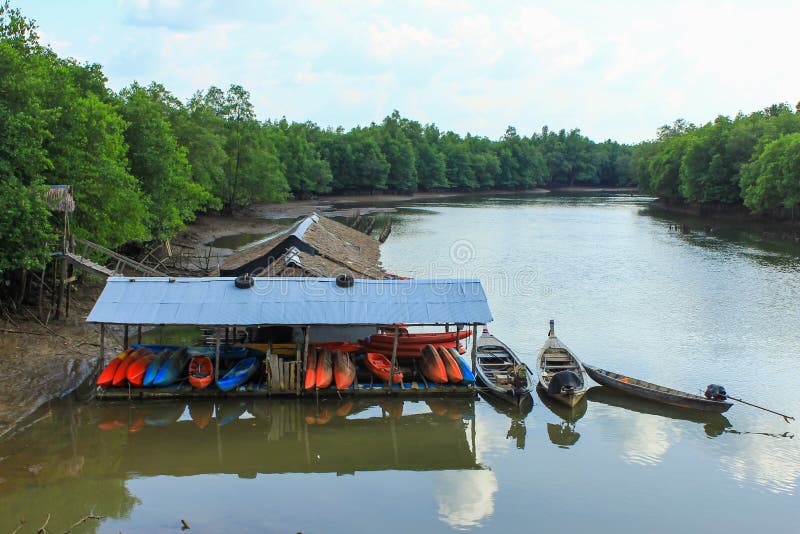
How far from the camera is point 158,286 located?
19.8 metres

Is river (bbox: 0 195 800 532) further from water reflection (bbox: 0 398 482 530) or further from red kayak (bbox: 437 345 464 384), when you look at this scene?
red kayak (bbox: 437 345 464 384)

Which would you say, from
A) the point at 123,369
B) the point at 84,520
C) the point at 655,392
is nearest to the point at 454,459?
the point at 655,392

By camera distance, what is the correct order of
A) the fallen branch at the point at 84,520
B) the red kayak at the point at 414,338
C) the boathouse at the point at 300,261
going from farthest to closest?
the boathouse at the point at 300,261, the red kayak at the point at 414,338, the fallen branch at the point at 84,520

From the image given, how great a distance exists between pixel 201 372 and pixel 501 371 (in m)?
9.14

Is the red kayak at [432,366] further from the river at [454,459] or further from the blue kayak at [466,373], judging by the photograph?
the river at [454,459]

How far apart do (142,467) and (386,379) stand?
23.7 ft

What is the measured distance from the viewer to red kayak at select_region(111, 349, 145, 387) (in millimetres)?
A: 18328

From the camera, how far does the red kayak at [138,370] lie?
18.4 metres

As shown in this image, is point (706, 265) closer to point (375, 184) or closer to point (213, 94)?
point (213, 94)

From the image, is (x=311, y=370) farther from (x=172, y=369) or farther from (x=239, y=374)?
(x=172, y=369)

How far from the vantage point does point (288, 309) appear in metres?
19.0

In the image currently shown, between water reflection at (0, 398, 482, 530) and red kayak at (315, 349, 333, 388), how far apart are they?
719 mm

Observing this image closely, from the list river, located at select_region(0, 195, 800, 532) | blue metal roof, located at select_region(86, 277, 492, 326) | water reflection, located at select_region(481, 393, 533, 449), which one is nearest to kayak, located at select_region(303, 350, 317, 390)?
river, located at select_region(0, 195, 800, 532)

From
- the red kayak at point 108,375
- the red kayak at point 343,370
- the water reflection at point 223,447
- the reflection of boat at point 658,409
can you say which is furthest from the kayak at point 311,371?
the reflection of boat at point 658,409
